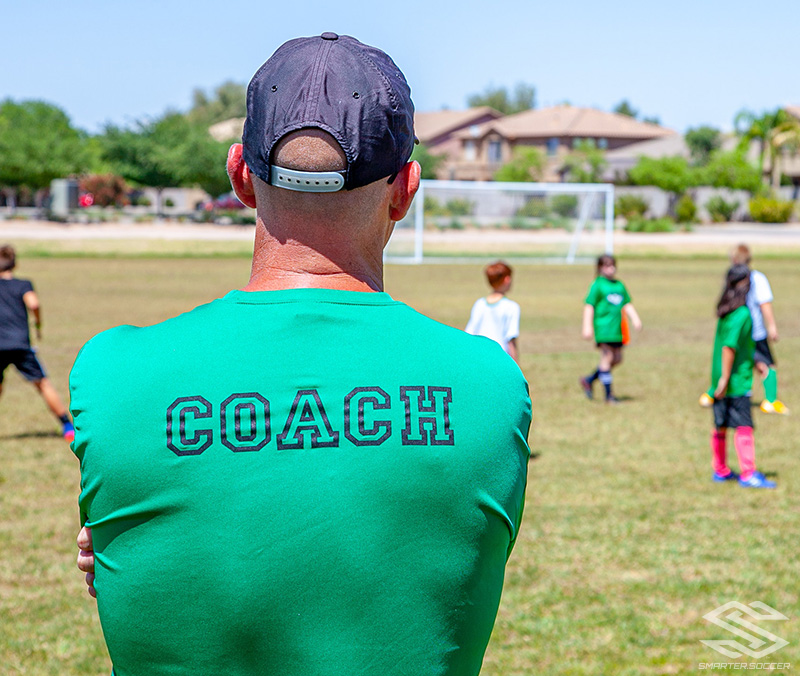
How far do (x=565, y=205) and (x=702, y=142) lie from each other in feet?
165

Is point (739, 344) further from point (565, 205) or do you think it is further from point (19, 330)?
point (565, 205)

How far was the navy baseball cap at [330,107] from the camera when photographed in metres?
1.51

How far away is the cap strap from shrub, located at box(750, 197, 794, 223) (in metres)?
71.6

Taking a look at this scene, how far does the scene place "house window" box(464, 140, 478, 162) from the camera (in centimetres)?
10181

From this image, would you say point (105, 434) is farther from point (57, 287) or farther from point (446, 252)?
point (446, 252)

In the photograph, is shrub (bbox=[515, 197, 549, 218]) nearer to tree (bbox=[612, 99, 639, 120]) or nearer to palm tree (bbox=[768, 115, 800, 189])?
palm tree (bbox=[768, 115, 800, 189])

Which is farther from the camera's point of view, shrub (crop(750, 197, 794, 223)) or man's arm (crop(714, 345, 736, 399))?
shrub (crop(750, 197, 794, 223))

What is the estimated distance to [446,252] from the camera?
1761 inches

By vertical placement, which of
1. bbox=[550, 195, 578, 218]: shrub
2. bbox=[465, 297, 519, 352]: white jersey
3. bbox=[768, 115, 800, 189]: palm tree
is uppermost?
bbox=[768, 115, 800, 189]: palm tree

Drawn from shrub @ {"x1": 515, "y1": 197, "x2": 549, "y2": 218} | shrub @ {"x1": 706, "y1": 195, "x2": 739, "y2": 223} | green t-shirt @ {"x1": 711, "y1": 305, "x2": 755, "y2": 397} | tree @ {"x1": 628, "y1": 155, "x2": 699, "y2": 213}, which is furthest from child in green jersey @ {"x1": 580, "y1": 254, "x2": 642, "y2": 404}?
tree @ {"x1": 628, "y1": 155, "x2": 699, "y2": 213}

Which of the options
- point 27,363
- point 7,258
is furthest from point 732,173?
point 27,363

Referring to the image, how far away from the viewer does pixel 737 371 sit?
8.21 meters

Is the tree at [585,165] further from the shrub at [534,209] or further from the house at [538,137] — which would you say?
the shrub at [534,209]

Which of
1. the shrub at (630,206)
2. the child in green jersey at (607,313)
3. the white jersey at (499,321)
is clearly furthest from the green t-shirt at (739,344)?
the shrub at (630,206)
